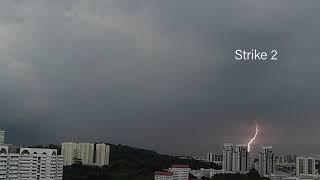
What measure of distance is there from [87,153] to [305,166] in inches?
349

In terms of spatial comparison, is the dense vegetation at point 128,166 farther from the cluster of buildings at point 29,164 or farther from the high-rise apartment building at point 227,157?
the cluster of buildings at point 29,164

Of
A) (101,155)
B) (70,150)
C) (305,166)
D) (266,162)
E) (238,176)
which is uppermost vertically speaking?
(70,150)

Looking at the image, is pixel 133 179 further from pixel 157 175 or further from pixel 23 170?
pixel 23 170

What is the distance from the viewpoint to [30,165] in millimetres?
12305

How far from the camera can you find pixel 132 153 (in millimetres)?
21203

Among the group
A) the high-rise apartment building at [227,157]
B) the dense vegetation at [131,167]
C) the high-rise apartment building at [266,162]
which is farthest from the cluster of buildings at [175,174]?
the high-rise apartment building at [266,162]

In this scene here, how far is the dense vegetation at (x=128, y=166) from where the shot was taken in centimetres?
1592

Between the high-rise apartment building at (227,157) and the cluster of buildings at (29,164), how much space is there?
8179 mm

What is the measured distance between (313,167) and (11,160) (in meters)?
12.7

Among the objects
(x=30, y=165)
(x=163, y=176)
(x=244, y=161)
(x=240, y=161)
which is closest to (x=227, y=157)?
(x=240, y=161)

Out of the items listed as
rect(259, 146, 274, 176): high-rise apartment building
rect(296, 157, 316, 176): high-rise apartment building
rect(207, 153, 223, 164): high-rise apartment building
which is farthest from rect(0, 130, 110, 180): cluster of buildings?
rect(296, 157, 316, 176): high-rise apartment building

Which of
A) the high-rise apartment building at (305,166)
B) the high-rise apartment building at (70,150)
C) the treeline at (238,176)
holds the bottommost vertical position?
the treeline at (238,176)

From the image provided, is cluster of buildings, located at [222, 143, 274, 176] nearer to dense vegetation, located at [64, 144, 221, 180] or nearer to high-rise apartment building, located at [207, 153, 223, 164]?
dense vegetation, located at [64, 144, 221, 180]

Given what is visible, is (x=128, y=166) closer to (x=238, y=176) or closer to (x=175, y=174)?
(x=175, y=174)
